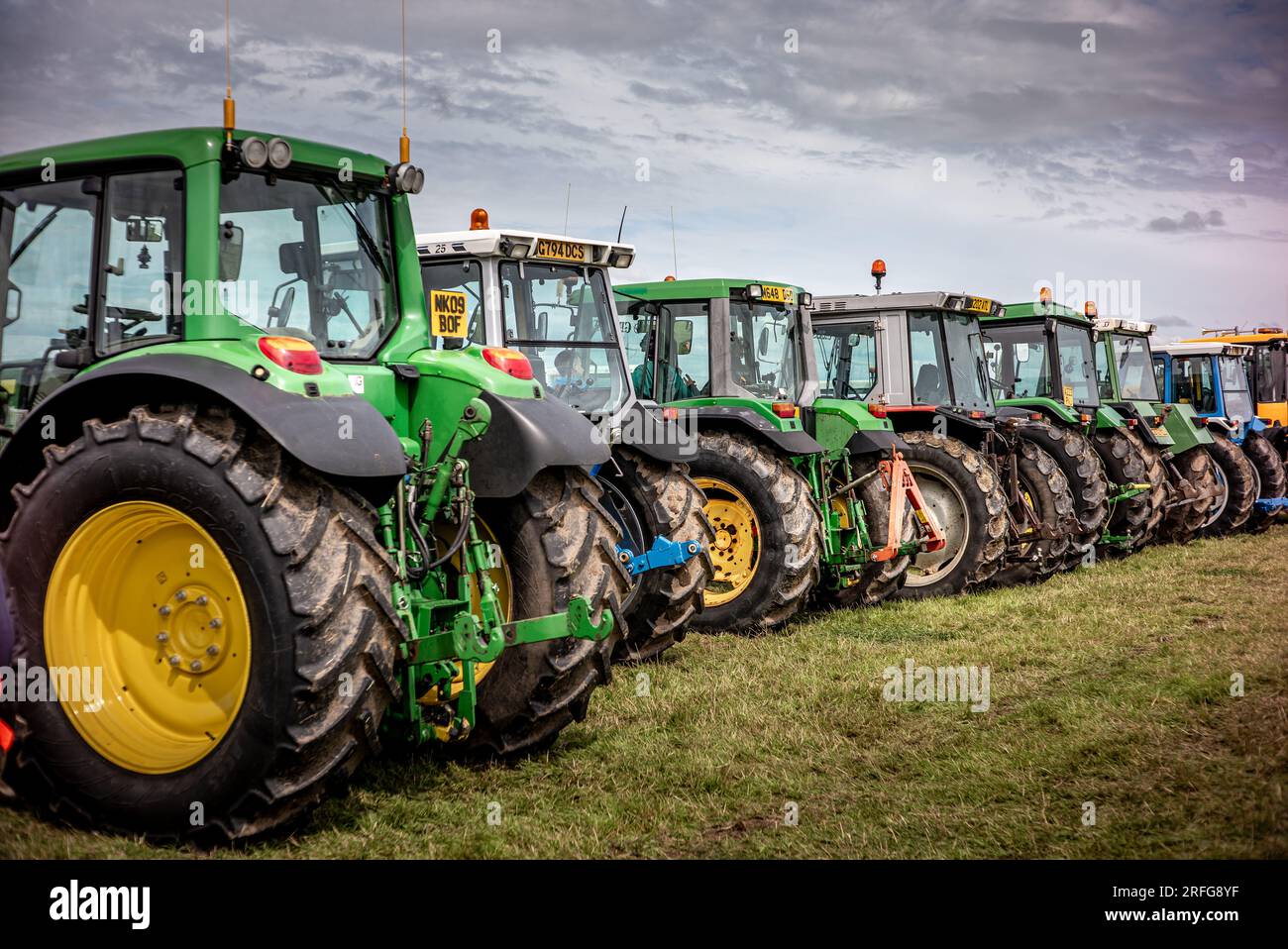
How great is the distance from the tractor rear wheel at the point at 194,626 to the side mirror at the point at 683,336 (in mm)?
5127

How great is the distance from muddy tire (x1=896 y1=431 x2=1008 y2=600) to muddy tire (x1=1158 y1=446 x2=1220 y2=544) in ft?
13.7

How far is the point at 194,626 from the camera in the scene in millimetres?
3965

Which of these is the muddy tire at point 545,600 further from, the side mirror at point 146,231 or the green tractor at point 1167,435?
the green tractor at point 1167,435

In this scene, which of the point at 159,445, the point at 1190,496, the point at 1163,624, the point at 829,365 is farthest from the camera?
the point at 1190,496

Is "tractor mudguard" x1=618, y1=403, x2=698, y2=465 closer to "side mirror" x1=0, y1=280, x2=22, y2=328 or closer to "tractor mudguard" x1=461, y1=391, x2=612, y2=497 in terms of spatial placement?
"tractor mudguard" x1=461, y1=391, x2=612, y2=497

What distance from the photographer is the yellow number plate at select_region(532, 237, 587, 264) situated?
6789 mm

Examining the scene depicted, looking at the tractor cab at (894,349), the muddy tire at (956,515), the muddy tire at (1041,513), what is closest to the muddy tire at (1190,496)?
the muddy tire at (1041,513)

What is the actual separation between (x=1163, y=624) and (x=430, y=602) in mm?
5631

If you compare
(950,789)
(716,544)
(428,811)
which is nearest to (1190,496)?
(716,544)

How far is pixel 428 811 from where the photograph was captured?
4324mm

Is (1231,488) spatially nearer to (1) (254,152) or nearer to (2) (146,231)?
(1) (254,152)

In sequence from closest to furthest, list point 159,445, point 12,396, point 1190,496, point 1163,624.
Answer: point 159,445
point 12,396
point 1163,624
point 1190,496

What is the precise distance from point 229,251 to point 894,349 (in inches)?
287

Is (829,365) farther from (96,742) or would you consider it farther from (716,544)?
(96,742)
